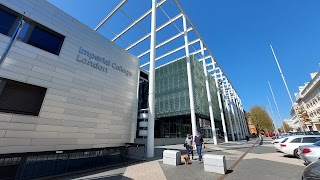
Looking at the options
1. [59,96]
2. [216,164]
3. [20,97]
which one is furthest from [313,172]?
[20,97]

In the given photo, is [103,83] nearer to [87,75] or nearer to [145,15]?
[87,75]

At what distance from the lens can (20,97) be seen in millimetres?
7609

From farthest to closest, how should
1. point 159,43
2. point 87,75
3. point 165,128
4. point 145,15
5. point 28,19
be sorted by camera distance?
1. point 165,128
2. point 159,43
3. point 145,15
4. point 87,75
5. point 28,19

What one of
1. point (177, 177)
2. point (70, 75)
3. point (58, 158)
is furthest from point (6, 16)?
point (177, 177)

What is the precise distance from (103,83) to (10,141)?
613 cm

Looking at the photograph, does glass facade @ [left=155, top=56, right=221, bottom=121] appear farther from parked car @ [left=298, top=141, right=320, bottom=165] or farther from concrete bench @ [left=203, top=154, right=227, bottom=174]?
concrete bench @ [left=203, top=154, right=227, bottom=174]

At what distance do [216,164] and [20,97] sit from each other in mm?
10418

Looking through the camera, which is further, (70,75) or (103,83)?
(103,83)

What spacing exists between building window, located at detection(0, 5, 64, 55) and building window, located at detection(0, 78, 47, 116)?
254 centimetres

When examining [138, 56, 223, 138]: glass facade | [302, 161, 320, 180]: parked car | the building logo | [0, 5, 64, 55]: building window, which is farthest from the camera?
[138, 56, 223, 138]: glass facade

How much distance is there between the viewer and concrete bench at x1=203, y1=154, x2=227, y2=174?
22.7 ft

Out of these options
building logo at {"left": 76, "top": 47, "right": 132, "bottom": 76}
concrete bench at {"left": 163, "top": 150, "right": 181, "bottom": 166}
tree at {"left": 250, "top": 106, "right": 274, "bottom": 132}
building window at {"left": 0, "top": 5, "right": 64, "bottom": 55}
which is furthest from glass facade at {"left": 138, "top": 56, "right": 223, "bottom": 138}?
tree at {"left": 250, "top": 106, "right": 274, "bottom": 132}

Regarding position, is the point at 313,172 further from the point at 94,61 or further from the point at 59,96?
the point at 94,61

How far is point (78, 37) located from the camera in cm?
1073
